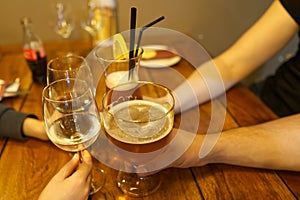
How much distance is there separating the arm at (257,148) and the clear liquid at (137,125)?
141 mm

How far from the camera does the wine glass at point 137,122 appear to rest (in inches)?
25.1

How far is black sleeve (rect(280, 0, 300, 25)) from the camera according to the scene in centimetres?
114

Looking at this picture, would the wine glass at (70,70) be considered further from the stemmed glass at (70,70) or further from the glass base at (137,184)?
the glass base at (137,184)

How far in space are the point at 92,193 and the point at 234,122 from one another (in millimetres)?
489

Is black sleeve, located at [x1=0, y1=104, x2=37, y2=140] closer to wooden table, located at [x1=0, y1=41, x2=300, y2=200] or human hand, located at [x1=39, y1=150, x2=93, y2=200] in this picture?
wooden table, located at [x1=0, y1=41, x2=300, y2=200]

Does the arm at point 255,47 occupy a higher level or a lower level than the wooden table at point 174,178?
higher

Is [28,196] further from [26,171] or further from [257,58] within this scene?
[257,58]

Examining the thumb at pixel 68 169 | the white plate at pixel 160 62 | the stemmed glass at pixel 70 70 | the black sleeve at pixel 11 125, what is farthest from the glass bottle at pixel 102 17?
the thumb at pixel 68 169

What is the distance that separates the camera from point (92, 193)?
724mm

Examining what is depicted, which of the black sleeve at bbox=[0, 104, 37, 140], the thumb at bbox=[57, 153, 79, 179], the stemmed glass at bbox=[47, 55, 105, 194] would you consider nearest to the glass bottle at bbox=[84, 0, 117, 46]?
the stemmed glass at bbox=[47, 55, 105, 194]

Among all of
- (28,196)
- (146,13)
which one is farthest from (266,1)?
(28,196)

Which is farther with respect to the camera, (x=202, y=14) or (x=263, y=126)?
(x=202, y=14)

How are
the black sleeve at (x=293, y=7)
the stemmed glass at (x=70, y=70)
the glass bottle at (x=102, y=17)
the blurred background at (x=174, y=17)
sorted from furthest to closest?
A: the blurred background at (x=174, y=17) < the glass bottle at (x=102, y=17) < the black sleeve at (x=293, y=7) < the stemmed glass at (x=70, y=70)

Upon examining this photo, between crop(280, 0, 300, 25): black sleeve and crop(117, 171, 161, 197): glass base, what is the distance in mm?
818
